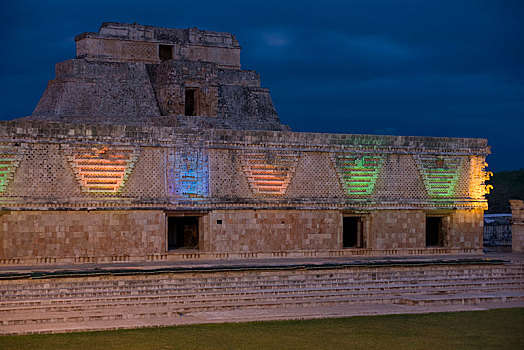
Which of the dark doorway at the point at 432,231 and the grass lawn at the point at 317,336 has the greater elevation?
the dark doorway at the point at 432,231

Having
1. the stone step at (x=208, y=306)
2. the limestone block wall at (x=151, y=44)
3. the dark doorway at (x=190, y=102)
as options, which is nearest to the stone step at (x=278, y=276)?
the stone step at (x=208, y=306)

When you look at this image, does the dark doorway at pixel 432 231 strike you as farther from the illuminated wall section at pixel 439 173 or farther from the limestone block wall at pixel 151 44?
the limestone block wall at pixel 151 44

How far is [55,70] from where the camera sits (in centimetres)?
2364

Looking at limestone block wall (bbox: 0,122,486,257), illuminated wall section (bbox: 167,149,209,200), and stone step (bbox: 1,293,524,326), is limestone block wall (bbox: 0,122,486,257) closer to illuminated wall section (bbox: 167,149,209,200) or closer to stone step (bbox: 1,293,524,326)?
A: illuminated wall section (bbox: 167,149,209,200)

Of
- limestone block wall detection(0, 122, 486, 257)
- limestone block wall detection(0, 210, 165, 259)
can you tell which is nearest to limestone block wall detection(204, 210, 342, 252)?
limestone block wall detection(0, 122, 486, 257)

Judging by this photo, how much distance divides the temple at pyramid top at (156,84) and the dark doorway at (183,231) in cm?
266

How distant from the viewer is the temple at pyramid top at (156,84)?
22.3 meters

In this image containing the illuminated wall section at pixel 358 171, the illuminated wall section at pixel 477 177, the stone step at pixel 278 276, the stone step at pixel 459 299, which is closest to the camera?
the stone step at pixel 278 276

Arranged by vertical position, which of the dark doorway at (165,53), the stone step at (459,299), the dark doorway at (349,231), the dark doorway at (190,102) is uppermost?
the dark doorway at (165,53)

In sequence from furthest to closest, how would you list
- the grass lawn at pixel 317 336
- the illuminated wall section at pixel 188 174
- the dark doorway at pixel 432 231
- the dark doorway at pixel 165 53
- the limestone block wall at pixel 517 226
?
1. the dark doorway at pixel 432 231
2. the dark doorway at pixel 165 53
3. the limestone block wall at pixel 517 226
4. the illuminated wall section at pixel 188 174
5. the grass lawn at pixel 317 336

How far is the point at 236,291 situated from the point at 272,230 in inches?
167

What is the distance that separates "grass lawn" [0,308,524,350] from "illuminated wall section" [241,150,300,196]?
615cm

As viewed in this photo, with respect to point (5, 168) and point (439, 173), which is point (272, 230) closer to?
point (439, 173)

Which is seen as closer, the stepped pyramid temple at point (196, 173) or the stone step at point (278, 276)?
the stone step at point (278, 276)
